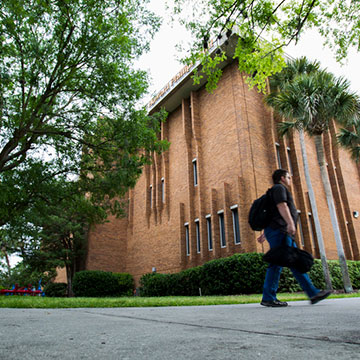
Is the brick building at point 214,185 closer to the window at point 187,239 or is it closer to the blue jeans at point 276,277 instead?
the window at point 187,239

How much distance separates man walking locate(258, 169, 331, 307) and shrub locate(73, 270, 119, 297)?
1821cm

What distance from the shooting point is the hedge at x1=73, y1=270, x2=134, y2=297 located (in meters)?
20.6

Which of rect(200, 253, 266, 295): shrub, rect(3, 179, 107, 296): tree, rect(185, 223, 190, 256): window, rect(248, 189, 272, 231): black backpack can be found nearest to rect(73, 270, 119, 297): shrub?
rect(3, 179, 107, 296): tree

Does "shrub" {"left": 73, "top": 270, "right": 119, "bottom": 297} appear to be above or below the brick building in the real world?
below

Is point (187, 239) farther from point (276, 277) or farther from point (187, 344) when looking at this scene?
point (187, 344)

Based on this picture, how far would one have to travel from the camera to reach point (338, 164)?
2086cm

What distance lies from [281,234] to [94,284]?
746 inches

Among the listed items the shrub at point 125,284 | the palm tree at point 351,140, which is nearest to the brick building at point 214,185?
the shrub at point 125,284

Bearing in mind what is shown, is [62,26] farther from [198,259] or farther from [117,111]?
[198,259]

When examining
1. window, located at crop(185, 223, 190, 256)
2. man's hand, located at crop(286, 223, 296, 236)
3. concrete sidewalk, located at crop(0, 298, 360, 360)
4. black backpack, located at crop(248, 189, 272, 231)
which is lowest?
concrete sidewalk, located at crop(0, 298, 360, 360)

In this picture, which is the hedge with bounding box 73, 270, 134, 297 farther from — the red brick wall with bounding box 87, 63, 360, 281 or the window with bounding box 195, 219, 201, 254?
the window with bounding box 195, 219, 201, 254

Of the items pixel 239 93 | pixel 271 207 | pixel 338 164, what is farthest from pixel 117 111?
pixel 338 164

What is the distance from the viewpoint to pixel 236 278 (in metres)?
12.4

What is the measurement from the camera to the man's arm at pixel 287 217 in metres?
4.12
